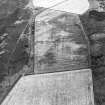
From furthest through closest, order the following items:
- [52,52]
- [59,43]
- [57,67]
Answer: [59,43], [52,52], [57,67]

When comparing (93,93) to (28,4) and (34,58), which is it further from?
(28,4)

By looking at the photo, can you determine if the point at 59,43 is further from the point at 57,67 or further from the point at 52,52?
the point at 57,67

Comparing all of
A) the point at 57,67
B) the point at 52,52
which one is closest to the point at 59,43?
the point at 52,52

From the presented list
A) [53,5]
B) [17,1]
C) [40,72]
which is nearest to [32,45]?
[40,72]

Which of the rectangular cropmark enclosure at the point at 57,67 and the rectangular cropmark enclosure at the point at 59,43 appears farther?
the rectangular cropmark enclosure at the point at 59,43

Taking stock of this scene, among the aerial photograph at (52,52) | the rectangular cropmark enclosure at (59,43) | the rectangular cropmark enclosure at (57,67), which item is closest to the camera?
the rectangular cropmark enclosure at (57,67)

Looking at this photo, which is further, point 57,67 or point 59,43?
point 59,43

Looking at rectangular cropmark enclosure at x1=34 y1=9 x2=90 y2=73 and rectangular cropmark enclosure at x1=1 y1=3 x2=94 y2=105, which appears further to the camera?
rectangular cropmark enclosure at x1=34 y1=9 x2=90 y2=73

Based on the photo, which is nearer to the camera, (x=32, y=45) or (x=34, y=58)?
(x=34, y=58)
